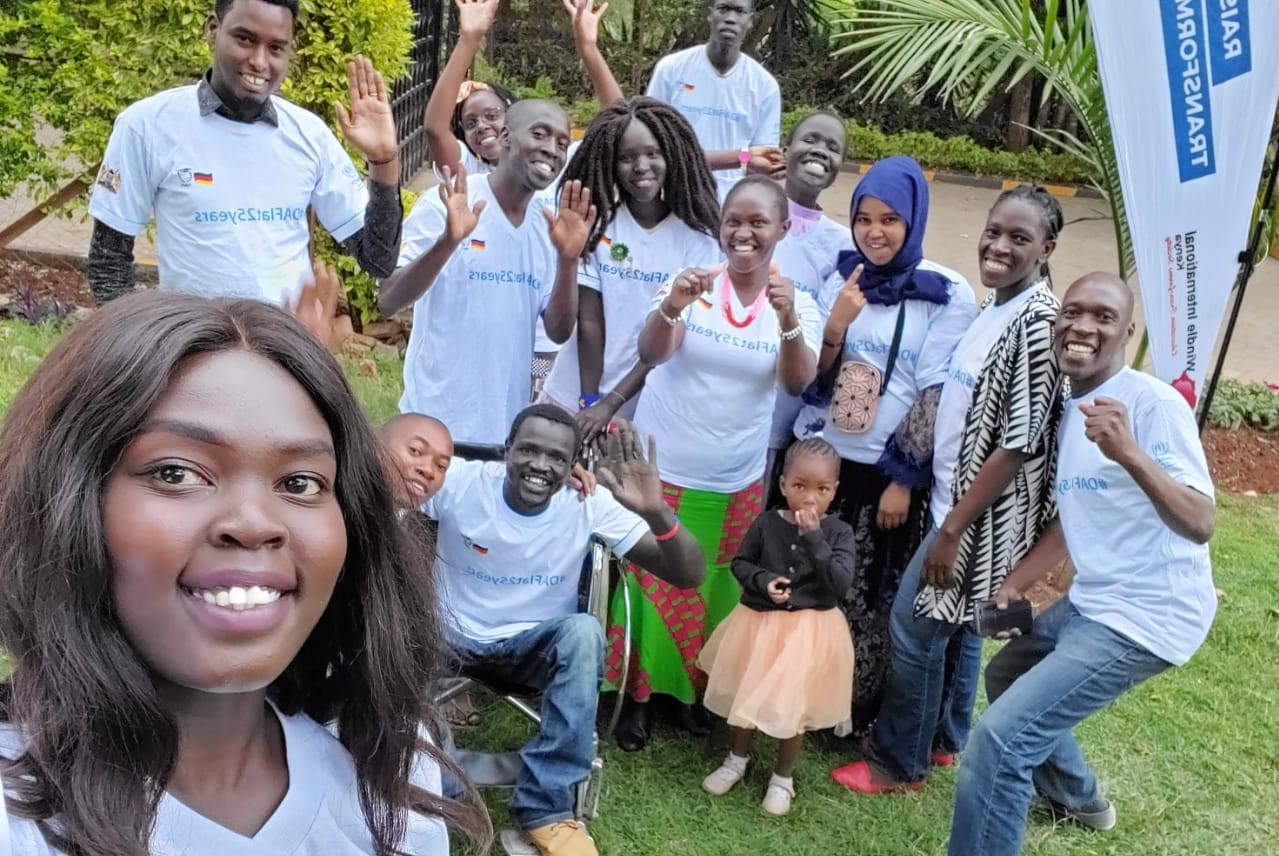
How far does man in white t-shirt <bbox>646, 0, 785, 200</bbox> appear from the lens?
16.4 ft

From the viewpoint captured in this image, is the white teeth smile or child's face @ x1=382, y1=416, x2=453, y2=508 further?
child's face @ x1=382, y1=416, x2=453, y2=508

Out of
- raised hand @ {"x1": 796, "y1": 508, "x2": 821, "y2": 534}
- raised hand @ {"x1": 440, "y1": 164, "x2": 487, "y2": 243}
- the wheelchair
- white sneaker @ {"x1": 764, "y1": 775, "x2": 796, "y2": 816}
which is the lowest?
white sneaker @ {"x1": 764, "y1": 775, "x2": 796, "y2": 816}

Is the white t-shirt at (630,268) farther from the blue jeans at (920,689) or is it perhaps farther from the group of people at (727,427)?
the blue jeans at (920,689)

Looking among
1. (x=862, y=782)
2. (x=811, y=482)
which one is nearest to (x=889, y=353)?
(x=811, y=482)

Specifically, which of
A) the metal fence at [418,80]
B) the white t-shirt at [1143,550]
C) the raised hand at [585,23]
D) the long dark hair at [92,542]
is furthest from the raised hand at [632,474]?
the metal fence at [418,80]

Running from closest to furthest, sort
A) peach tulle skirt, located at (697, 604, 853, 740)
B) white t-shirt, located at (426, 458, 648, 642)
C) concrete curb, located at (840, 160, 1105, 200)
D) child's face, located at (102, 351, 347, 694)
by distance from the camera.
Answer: child's face, located at (102, 351, 347, 694) → white t-shirt, located at (426, 458, 648, 642) → peach tulle skirt, located at (697, 604, 853, 740) → concrete curb, located at (840, 160, 1105, 200)

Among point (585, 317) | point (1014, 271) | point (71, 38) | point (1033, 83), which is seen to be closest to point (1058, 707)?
point (1014, 271)

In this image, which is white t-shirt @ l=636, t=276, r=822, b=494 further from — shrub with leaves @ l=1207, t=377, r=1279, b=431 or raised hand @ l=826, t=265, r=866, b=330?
shrub with leaves @ l=1207, t=377, r=1279, b=431

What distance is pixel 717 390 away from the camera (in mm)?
3473

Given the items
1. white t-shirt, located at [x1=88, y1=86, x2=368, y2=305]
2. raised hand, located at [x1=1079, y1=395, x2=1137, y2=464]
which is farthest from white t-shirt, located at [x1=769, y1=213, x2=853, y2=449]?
white t-shirt, located at [x1=88, y1=86, x2=368, y2=305]

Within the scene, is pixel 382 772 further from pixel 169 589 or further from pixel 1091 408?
pixel 1091 408

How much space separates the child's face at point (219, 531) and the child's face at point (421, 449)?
6.30 ft

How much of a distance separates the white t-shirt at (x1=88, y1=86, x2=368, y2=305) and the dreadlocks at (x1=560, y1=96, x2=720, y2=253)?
938mm

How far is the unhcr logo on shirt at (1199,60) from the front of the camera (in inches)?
146
